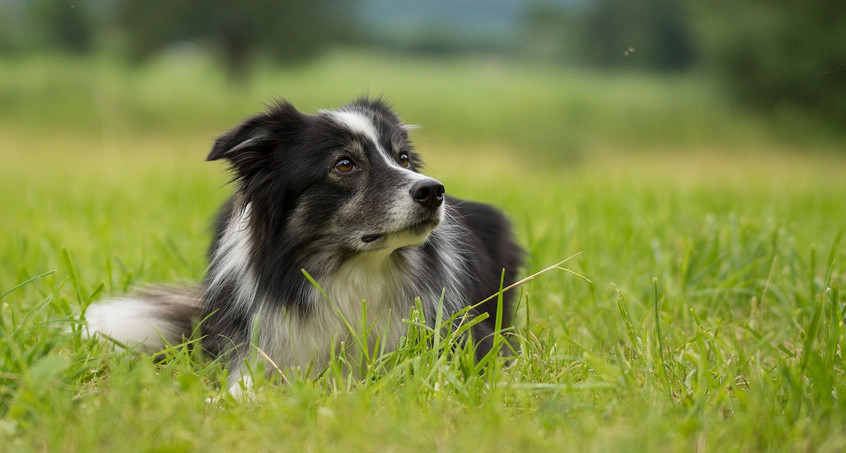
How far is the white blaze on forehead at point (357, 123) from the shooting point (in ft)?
9.89

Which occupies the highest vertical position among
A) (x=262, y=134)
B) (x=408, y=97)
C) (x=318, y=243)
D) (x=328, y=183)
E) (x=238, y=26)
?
(x=238, y=26)

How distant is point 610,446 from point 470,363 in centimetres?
67

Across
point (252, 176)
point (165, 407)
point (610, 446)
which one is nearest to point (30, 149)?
point (252, 176)

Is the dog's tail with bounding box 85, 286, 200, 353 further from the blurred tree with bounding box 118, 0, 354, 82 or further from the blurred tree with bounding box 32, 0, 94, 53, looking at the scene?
the blurred tree with bounding box 32, 0, 94, 53

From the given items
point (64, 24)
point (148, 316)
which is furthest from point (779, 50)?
point (64, 24)

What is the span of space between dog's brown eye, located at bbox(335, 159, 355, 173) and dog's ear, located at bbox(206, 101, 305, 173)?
0.25m

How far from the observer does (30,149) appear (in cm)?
1286

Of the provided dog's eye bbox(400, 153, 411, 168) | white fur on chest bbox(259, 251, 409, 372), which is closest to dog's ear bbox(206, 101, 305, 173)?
dog's eye bbox(400, 153, 411, 168)

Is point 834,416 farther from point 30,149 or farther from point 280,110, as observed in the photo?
point 30,149

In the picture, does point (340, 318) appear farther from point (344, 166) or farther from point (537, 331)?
point (537, 331)

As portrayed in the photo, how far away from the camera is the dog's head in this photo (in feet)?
9.05

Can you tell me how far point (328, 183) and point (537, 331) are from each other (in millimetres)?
1103

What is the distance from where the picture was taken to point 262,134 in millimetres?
2922

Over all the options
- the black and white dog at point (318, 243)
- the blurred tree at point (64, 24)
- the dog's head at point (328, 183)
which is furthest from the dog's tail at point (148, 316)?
the blurred tree at point (64, 24)
